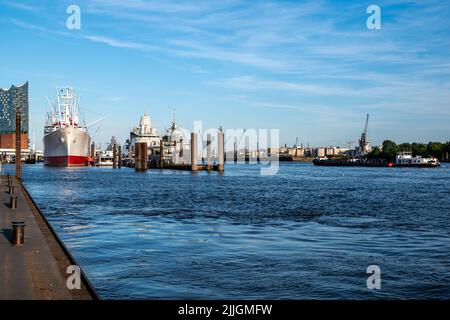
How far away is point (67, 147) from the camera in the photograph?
514 feet

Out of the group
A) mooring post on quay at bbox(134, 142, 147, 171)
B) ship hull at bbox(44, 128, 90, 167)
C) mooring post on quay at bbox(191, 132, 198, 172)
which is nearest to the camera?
mooring post on quay at bbox(191, 132, 198, 172)

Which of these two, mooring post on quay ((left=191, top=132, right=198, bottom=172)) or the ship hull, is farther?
the ship hull

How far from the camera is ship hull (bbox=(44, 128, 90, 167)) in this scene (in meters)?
153

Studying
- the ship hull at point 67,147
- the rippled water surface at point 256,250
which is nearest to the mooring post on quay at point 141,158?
the ship hull at point 67,147

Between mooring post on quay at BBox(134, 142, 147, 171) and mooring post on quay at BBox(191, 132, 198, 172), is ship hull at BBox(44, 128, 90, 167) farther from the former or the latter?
mooring post on quay at BBox(191, 132, 198, 172)

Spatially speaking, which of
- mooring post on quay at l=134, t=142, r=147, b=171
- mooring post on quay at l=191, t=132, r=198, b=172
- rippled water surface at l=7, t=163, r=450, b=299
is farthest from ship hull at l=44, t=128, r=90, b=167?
rippled water surface at l=7, t=163, r=450, b=299

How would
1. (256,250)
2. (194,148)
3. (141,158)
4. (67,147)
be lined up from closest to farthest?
(256,250) < (194,148) < (141,158) < (67,147)

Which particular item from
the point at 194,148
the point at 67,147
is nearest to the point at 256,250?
the point at 194,148

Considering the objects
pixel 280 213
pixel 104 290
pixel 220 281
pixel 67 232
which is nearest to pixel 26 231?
pixel 67 232

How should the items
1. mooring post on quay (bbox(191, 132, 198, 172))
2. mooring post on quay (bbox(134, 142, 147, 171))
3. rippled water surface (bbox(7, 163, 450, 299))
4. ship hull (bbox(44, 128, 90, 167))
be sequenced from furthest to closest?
ship hull (bbox(44, 128, 90, 167)), mooring post on quay (bbox(134, 142, 147, 171)), mooring post on quay (bbox(191, 132, 198, 172)), rippled water surface (bbox(7, 163, 450, 299))

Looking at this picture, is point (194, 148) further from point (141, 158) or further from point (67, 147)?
point (67, 147)

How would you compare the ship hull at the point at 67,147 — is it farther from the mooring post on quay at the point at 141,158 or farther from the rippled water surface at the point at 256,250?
the rippled water surface at the point at 256,250

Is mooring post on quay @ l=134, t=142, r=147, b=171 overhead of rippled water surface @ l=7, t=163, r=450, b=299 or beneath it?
overhead
